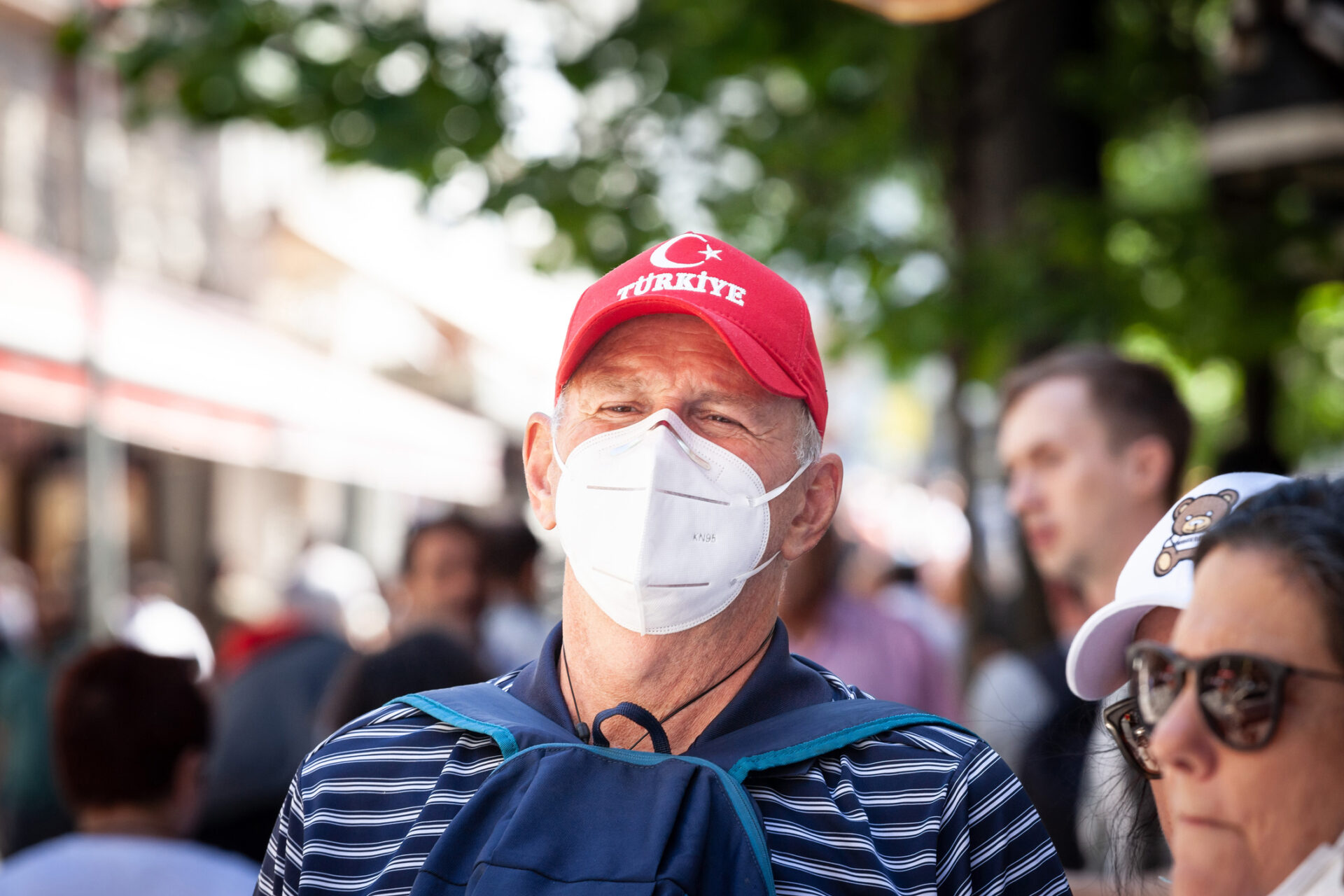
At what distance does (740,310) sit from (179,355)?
51.3 ft

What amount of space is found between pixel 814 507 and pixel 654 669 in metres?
0.39

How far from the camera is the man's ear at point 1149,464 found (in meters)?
3.74

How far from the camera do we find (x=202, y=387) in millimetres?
16484

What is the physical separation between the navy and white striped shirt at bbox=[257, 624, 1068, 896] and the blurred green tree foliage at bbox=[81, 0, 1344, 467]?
12.9ft

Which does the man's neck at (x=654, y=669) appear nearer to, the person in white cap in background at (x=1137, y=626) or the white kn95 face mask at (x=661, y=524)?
the white kn95 face mask at (x=661, y=524)

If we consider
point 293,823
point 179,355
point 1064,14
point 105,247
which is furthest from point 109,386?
point 293,823

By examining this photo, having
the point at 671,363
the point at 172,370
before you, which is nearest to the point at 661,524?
the point at 671,363

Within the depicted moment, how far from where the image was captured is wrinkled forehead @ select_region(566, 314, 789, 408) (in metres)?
2.22

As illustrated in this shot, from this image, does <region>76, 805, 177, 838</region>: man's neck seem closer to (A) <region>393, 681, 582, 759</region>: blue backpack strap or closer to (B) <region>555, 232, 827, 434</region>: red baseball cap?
(A) <region>393, 681, 582, 759</region>: blue backpack strap

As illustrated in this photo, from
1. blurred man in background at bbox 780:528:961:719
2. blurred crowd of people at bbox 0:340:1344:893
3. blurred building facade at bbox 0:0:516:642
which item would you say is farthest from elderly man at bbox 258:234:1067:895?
blurred building facade at bbox 0:0:516:642

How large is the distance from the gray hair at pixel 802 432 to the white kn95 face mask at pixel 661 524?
0.10 m

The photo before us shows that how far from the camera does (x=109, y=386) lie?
45.9 ft

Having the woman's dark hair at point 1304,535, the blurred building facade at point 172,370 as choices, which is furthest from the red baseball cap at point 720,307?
the blurred building facade at point 172,370

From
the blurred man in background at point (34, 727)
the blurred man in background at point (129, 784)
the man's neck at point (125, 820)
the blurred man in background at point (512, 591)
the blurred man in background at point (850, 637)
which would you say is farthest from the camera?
the blurred man in background at point (34, 727)
